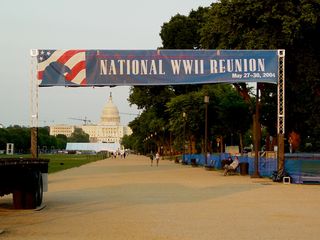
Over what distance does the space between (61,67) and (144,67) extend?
154 inches

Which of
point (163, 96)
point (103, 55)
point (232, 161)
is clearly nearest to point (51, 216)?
point (103, 55)

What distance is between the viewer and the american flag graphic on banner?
27.9 m

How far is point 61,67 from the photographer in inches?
1106

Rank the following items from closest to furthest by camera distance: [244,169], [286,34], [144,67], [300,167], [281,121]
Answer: [144,67]
[300,167]
[281,121]
[286,34]
[244,169]

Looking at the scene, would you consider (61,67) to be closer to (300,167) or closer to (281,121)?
(281,121)

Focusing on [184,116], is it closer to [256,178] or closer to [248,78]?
[256,178]

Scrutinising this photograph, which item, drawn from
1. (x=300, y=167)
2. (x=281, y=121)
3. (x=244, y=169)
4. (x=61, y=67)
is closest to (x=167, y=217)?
(x=61, y=67)

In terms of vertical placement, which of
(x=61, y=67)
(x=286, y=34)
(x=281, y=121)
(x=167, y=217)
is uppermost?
(x=286, y=34)

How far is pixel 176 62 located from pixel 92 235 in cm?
1805

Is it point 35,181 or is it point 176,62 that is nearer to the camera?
point 35,181

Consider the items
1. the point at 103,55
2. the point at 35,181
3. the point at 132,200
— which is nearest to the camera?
the point at 35,181

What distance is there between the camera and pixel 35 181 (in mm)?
16781

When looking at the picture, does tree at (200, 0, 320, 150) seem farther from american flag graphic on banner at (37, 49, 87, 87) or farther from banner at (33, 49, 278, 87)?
american flag graphic on banner at (37, 49, 87, 87)

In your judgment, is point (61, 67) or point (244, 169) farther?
point (244, 169)
